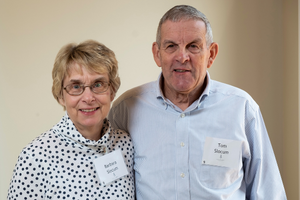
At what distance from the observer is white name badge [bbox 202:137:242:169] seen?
72.5 inches

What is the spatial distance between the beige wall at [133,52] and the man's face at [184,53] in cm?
115

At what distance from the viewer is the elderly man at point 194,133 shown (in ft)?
5.96

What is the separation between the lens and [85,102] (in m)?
1.66

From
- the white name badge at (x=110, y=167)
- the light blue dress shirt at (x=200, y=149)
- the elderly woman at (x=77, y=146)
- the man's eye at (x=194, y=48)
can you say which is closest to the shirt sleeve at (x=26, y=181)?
the elderly woman at (x=77, y=146)

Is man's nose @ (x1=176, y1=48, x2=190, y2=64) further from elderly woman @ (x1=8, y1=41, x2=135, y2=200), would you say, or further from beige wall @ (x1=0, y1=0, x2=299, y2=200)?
beige wall @ (x1=0, y1=0, x2=299, y2=200)

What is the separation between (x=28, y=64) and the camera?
2709mm

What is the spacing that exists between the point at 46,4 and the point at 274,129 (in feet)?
8.03

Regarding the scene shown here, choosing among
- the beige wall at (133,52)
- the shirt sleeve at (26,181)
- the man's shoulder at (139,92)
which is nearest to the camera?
the shirt sleeve at (26,181)

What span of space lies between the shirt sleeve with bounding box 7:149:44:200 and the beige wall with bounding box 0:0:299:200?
126 cm

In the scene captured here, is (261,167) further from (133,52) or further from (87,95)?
(133,52)

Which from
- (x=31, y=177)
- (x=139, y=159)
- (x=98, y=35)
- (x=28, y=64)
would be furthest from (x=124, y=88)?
(x=31, y=177)

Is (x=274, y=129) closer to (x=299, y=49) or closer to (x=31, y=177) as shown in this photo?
(x=299, y=49)

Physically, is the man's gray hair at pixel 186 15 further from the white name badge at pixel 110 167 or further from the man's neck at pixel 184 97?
the white name badge at pixel 110 167

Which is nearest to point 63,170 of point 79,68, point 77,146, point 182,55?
point 77,146
